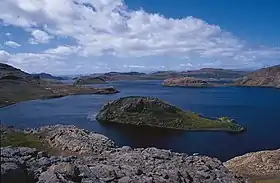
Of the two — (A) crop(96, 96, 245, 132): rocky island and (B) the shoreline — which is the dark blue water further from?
(B) the shoreline

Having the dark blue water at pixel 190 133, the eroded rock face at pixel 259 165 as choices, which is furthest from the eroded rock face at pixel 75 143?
the dark blue water at pixel 190 133

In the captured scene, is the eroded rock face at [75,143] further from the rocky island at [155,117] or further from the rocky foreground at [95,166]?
the rocky island at [155,117]

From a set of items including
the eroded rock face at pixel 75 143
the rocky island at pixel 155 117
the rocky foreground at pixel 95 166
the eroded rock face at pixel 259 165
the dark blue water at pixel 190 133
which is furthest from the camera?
the rocky island at pixel 155 117

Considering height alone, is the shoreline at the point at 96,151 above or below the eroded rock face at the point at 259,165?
above

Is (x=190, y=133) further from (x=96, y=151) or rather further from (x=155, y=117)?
(x=96, y=151)

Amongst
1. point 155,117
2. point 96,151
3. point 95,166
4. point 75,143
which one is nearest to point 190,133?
point 155,117

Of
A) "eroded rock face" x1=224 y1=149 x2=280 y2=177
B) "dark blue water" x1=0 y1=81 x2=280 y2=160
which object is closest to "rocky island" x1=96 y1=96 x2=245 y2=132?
"dark blue water" x1=0 y1=81 x2=280 y2=160

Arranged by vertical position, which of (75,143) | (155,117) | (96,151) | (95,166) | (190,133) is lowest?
(190,133)
